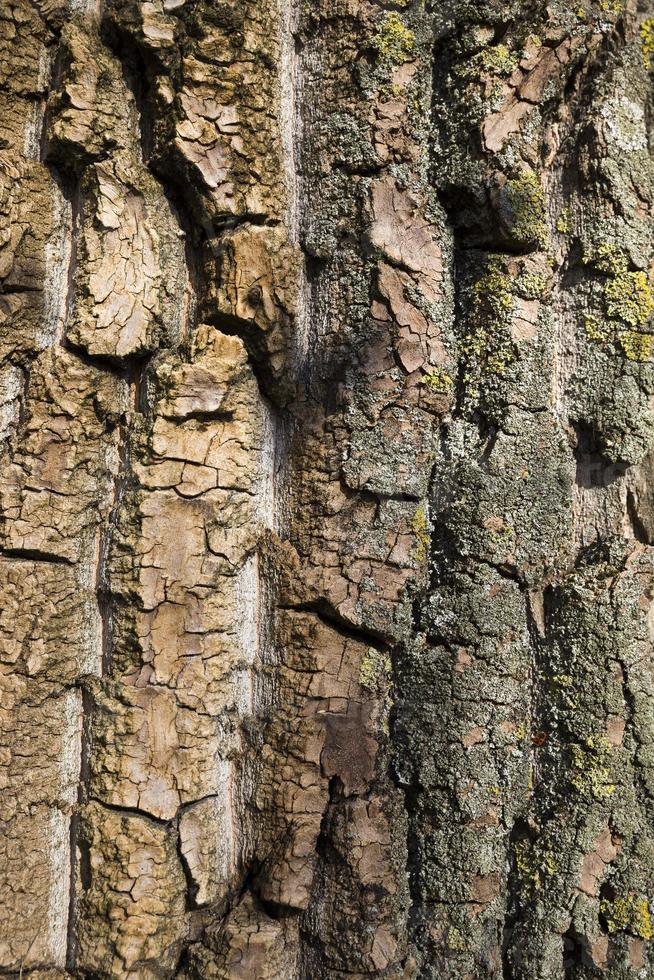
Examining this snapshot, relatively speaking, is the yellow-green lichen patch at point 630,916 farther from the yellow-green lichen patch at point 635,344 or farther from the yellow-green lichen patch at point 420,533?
the yellow-green lichen patch at point 635,344

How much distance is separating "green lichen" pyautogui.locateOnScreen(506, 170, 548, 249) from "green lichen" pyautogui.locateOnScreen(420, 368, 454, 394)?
37 centimetres

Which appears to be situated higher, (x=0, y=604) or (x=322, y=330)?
(x=322, y=330)

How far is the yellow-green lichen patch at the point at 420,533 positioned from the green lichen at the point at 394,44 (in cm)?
105

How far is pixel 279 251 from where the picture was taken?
1.71 metres

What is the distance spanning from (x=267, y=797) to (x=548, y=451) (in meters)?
1.05

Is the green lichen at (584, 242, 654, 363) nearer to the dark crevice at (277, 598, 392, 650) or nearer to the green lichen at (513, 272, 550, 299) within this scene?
the green lichen at (513, 272, 550, 299)

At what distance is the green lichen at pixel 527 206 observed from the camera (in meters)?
1.71

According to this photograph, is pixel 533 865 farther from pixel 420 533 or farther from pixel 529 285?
pixel 529 285

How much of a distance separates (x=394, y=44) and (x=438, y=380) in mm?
799

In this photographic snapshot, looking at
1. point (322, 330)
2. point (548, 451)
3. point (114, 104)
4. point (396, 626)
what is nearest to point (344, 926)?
point (396, 626)

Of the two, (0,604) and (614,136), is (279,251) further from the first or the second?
(0,604)

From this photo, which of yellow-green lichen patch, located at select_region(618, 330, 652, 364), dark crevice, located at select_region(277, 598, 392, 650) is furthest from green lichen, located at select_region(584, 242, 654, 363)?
dark crevice, located at select_region(277, 598, 392, 650)

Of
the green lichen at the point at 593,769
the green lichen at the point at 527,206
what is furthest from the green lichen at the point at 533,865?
the green lichen at the point at 527,206

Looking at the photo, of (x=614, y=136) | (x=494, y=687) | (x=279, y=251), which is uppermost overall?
(x=614, y=136)
